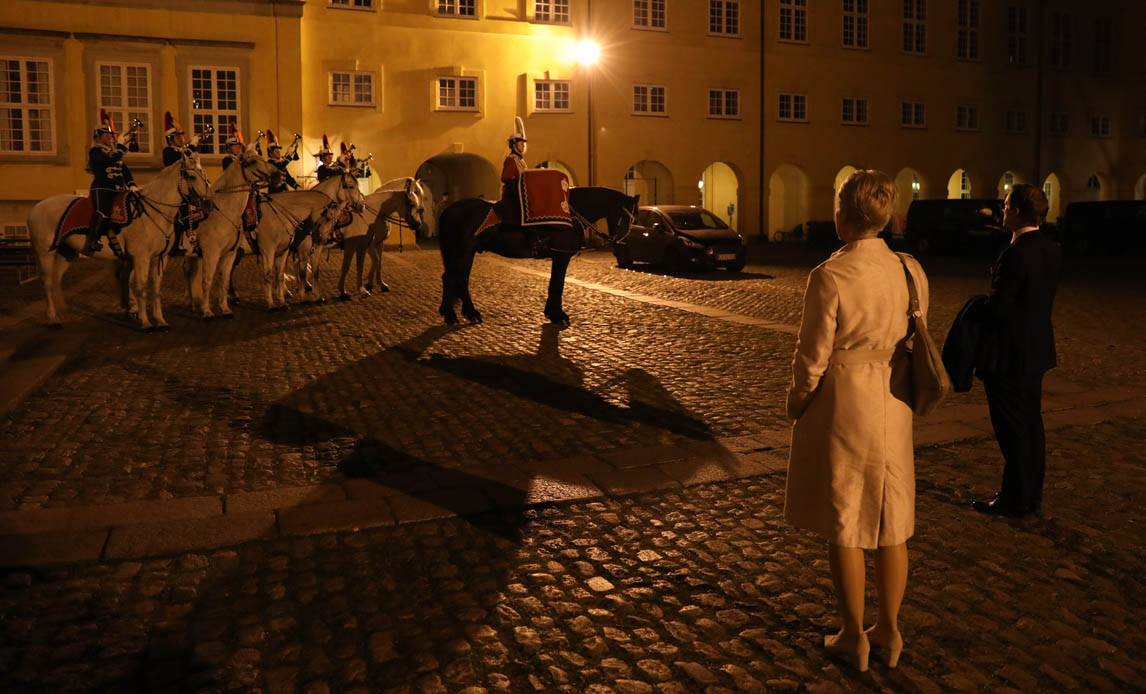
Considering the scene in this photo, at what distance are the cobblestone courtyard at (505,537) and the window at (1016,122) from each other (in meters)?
38.9

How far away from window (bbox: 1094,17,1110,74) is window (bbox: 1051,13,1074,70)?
6.76 ft

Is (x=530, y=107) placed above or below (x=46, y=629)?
above

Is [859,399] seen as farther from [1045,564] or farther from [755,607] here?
[1045,564]

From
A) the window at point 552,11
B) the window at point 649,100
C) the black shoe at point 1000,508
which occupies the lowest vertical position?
the black shoe at point 1000,508

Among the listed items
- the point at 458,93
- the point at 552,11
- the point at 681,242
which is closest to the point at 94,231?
the point at 681,242

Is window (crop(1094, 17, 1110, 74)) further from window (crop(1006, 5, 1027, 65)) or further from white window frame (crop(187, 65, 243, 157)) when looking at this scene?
white window frame (crop(187, 65, 243, 157))

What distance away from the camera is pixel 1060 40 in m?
47.6

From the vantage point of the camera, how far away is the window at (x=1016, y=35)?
45.9 meters

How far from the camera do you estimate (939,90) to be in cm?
4428

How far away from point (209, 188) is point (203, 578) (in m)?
10.1

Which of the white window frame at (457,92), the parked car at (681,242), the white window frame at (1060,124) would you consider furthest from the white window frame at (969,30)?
the parked car at (681,242)

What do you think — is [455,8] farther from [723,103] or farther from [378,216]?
[378,216]

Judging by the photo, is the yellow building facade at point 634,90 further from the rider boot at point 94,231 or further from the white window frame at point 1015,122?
the rider boot at point 94,231

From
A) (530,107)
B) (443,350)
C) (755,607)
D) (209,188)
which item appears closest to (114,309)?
(209,188)
